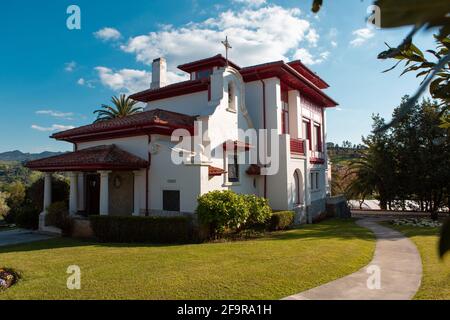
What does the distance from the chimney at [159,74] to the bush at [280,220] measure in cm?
1294

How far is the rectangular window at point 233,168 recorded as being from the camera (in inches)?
619

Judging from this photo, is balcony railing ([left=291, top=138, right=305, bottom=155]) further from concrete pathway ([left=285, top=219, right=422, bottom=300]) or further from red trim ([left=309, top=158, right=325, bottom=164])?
concrete pathway ([left=285, top=219, right=422, bottom=300])

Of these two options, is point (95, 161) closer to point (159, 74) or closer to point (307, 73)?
point (159, 74)

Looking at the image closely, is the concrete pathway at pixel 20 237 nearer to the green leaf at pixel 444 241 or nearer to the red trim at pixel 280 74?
the red trim at pixel 280 74

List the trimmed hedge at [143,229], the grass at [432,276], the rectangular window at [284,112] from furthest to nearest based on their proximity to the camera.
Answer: the rectangular window at [284,112], the trimmed hedge at [143,229], the grass at [432,276]

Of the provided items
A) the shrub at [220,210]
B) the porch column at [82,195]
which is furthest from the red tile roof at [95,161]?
the shrub at [220,210]

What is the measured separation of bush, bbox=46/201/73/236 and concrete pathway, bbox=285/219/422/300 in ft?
38.1

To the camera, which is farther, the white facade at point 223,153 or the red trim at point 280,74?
the red trim at point 280,74

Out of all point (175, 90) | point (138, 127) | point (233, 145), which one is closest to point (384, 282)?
point (233, 145)

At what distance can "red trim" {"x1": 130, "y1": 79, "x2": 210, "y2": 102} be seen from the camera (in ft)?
57.9

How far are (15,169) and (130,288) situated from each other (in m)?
164
